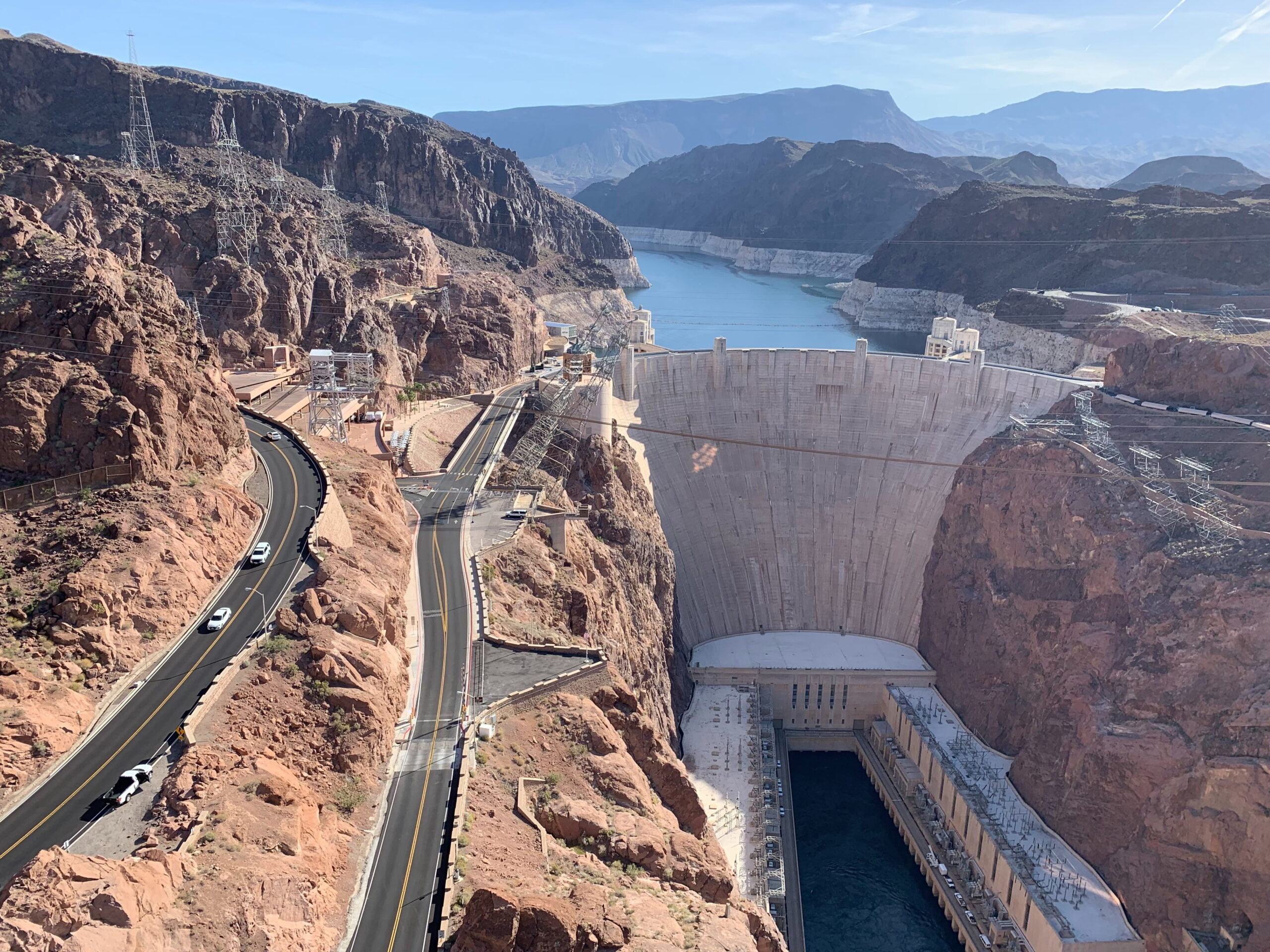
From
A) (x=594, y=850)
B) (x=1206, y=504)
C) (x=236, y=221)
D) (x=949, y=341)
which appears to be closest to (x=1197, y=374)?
(x=1206, y=504)

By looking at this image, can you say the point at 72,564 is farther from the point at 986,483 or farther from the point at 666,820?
the point at 986,483

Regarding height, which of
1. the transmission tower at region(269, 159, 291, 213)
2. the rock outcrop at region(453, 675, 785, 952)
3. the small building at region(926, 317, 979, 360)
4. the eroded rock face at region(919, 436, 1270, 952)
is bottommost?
the eroded rock face at region(919, 436, 1270, 952)

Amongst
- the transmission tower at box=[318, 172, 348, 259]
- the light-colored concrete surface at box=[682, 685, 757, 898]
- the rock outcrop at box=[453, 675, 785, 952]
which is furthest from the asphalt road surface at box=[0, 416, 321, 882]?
the transmission tower at box=[318, 172, 348, 259]

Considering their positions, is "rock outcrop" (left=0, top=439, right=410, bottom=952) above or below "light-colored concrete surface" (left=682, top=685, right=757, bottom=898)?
above

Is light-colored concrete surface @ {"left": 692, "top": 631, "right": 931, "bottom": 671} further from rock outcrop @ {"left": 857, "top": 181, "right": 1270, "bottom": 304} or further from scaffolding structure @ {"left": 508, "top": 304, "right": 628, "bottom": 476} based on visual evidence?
rock outcrop @ {"left": 857, "top": 181, "right": 1270, "bottom": 304}

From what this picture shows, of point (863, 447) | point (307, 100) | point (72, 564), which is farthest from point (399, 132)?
point (72, 564)

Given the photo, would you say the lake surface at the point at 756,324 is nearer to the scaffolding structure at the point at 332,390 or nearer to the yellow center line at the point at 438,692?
the scaffolding structure at the point at 332,390

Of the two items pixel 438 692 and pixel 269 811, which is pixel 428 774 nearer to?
pixel 438 692
